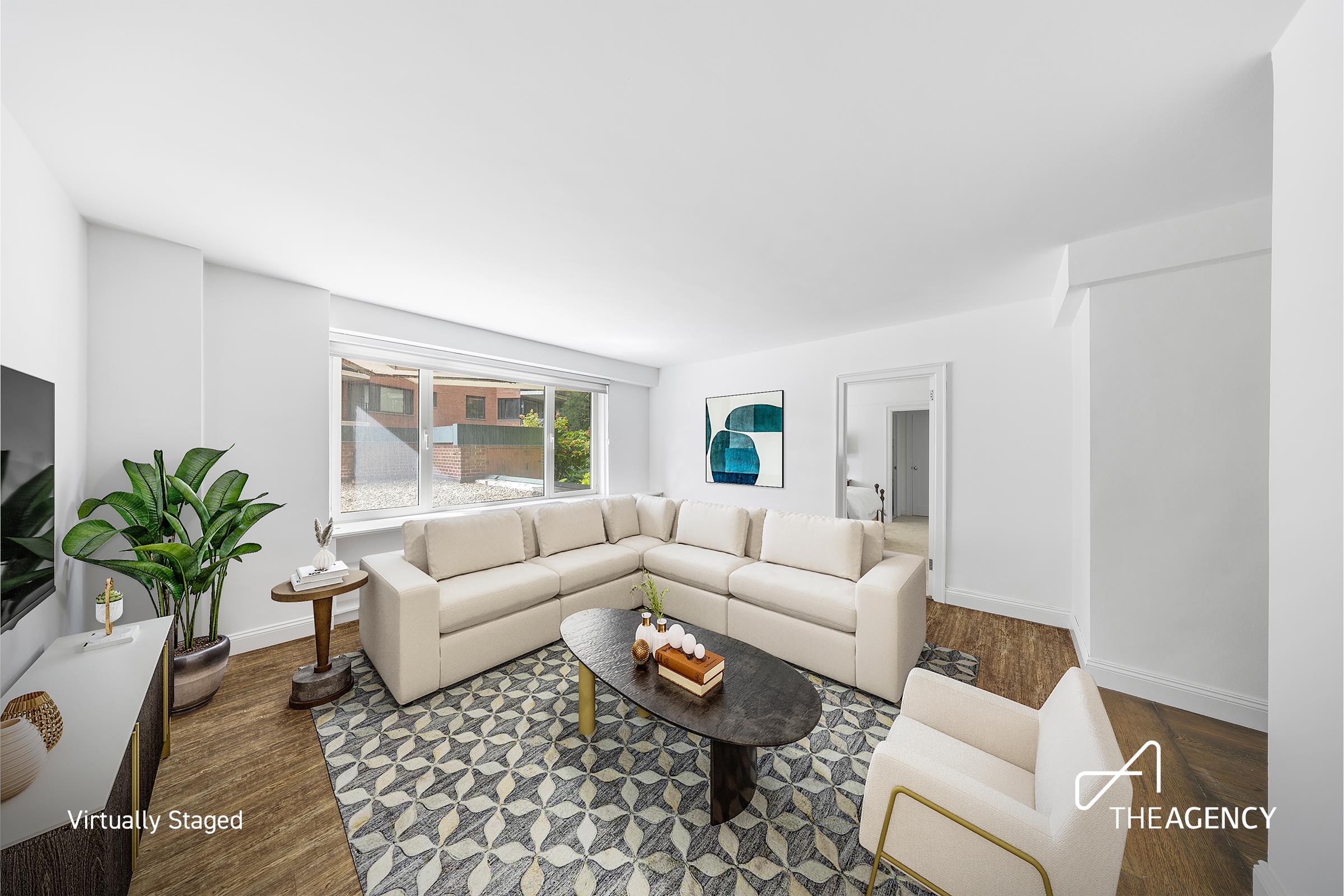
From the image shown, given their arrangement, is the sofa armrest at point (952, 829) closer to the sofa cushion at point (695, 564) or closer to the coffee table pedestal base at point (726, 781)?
the coffee table pedestal base at point (726, 781)

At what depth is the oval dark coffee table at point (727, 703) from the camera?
1.56 meters

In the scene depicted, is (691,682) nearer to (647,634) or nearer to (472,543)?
(647,634)

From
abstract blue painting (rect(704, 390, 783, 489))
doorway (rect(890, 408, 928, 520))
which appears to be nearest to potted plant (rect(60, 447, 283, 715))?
abstract blue painting (rect(704, 390, 783, 489))

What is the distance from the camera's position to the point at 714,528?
144 inches

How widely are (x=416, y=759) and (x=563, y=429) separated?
394 cm

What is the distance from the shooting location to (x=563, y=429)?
5527mm

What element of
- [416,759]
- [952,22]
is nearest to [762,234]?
[952,22]

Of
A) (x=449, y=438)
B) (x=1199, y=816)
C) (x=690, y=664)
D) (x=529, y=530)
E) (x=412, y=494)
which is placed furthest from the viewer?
(x=449, y=438)

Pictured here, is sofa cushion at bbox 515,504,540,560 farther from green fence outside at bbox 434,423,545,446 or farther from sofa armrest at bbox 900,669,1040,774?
sofa armrest at bbox 900,669,1040,774

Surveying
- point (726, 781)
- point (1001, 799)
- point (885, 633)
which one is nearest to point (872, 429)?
point (885, 633)

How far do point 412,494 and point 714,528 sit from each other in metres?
2.86

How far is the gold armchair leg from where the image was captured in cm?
101

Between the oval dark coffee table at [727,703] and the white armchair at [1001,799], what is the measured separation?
33cm

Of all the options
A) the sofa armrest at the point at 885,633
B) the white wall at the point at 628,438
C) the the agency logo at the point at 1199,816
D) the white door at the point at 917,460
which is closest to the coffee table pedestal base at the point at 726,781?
the sofa armrest at the point at 885,633
